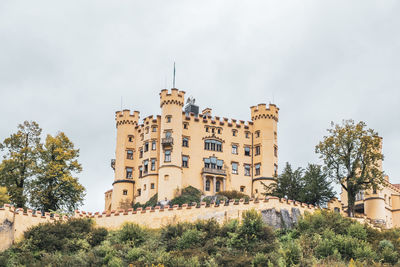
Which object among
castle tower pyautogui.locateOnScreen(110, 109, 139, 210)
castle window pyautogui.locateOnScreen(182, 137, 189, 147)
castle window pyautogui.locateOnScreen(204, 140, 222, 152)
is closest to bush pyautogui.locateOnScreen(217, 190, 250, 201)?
castle window pyautogui.locateOnScreen(204, 140, 222, 152)

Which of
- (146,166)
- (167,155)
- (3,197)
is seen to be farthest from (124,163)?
(3,197)

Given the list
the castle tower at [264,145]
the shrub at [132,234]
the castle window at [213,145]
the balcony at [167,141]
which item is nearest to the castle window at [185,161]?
the balcony at [167,141]

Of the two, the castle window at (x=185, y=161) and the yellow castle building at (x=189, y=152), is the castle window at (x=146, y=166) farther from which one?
the castle window at (x=185, y=161)

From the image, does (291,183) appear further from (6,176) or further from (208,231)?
(6,176)

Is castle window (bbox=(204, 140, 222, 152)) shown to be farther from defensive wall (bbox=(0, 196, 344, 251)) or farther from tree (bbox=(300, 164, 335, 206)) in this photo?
defensive wall (bbox=(0, 196, 344, 251))

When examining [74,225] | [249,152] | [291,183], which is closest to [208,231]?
[74,225]

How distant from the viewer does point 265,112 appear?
79750 millimetres

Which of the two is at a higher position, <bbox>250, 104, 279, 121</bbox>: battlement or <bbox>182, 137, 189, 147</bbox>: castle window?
<bbox>250, 104, 279, 121</bbox>: battlement

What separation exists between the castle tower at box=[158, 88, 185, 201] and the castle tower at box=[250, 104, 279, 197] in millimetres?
9994

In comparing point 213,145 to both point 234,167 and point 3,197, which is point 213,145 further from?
point 3,197

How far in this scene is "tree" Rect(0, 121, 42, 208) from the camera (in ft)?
204

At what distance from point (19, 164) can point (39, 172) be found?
7.14 feet

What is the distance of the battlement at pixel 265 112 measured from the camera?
7969 cm

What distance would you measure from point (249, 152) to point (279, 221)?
26.8 m
